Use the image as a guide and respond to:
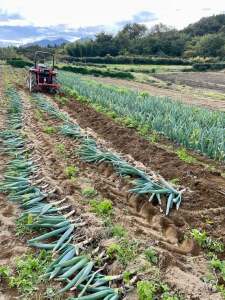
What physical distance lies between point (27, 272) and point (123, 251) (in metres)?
0.90

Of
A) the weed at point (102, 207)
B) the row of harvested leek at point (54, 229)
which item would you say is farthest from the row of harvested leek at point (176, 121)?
the row of harvested leek at point (54, 229)

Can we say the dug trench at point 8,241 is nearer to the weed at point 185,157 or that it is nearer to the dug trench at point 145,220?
the dug trench at point 145,220

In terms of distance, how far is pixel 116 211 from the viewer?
204 inches

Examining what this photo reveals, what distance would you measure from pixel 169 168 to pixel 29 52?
175 feet

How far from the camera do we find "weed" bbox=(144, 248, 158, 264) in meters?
4.00

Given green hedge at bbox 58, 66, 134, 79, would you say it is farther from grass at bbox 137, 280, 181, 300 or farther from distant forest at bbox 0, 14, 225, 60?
grass at bbox 137, 280, 181, 300

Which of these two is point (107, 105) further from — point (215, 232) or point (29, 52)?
point (29, 52)

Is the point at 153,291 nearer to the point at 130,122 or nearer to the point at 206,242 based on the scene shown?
the point at 206,242

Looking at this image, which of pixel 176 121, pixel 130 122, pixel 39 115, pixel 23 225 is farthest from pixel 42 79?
pixel 23 225

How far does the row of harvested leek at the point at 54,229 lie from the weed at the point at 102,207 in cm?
32

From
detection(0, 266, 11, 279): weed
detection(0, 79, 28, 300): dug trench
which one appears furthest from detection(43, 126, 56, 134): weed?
detection(0, 266, 11, 279): weed

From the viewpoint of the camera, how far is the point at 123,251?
13.5 feet

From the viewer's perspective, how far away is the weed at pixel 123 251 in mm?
4012

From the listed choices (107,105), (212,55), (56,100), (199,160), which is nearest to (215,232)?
(199,160)
